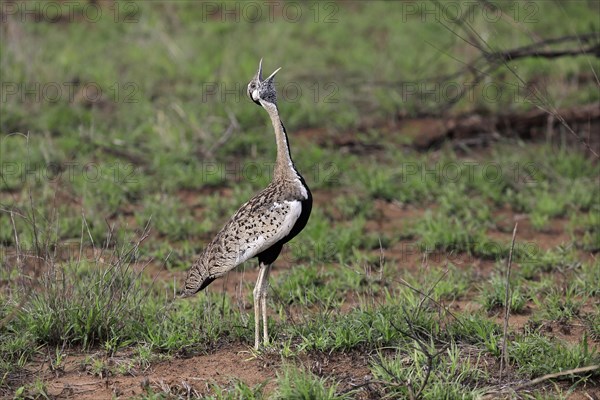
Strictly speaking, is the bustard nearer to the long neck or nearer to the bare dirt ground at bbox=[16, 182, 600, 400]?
the long neck

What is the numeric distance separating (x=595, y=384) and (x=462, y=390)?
0.71 meters

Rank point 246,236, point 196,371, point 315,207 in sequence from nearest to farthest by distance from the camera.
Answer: point 196,371 < point 246,236 < point 315,207

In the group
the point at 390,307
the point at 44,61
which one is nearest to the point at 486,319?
the point at 390,307

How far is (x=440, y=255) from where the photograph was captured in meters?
6.53

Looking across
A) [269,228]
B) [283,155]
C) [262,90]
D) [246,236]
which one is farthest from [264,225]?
[262,90]

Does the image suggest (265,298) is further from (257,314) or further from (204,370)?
(204,370)

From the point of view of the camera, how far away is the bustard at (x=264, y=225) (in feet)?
15.2

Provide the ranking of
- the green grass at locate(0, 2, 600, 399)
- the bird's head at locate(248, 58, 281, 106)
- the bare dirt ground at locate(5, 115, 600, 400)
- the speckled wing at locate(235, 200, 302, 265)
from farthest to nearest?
the bird's head at locate(248, 58, 281, 106) < the green grass at locate(0, 2, 600, 399) < the speckled wing at locate(235, 200, 302, 265) < the bare dirt ground at locate(5, 115, 600, 400)

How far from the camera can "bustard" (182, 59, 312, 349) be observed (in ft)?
15.2

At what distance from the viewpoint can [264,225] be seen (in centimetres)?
468

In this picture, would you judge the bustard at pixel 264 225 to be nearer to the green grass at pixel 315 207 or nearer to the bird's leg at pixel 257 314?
the bird's leg at pixel 257 314

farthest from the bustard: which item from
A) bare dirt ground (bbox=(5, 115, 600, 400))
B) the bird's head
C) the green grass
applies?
the green grass

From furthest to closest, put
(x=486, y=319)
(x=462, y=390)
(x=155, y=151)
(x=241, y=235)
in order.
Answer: (x=155, y=151) → (x=486, y=319) → (x=241, y=235) → (x=462, y=390)

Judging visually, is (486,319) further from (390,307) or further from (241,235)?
(241,235)
